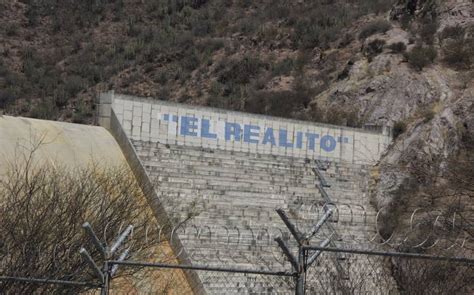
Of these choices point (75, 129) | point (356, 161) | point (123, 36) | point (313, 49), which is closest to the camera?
point (75, 129)

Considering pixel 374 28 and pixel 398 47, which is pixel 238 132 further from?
pixel 374 28

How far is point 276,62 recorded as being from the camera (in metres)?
61.6

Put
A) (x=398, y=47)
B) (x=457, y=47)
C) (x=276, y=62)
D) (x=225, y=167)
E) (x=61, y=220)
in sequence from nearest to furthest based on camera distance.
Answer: (x=61, y=220), (x=225, y=167), (x=457, y=47), (x=398, y=47), (x=276, y=62)

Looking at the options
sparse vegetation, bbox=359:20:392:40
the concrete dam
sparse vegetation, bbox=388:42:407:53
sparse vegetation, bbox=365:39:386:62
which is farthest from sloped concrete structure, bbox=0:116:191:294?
sparse vegetation, bbox=359:20:392:40

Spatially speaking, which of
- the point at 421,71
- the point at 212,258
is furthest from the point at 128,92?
the point at 212,258

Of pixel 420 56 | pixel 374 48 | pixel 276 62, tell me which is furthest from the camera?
pixel 276 62

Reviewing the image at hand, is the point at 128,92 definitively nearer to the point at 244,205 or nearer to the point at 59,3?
the point at 59,3

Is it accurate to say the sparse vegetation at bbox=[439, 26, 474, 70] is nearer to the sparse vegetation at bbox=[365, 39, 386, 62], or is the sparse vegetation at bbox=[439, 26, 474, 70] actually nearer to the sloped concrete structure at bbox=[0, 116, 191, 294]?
the sparse vegetation at bbox=[365, 39, 386, 62]

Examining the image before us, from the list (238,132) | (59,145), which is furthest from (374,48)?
(59,145)

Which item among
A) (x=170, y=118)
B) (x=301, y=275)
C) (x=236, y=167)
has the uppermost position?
(x=301, y=275)

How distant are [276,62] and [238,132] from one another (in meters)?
24.7

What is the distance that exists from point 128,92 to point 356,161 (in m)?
25.5

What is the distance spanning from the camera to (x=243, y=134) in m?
37.7

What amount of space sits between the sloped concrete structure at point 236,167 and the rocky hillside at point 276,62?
2086mm
